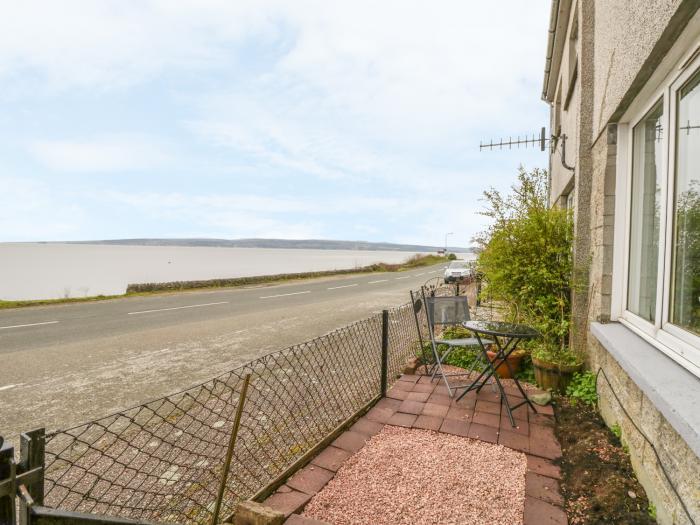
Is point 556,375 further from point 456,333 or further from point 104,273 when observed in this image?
point 104,273

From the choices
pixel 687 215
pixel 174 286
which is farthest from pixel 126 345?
pixel 174 286

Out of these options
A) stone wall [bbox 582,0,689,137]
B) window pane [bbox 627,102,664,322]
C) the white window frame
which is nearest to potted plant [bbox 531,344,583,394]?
the white window frame

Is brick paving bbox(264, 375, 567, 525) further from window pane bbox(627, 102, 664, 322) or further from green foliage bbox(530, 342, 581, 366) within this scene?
window pane bbox(627, 102, 664, 322)

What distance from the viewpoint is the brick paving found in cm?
247

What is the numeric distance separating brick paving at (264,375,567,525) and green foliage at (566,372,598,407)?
349mm

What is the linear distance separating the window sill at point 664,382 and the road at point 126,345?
474 centimetres

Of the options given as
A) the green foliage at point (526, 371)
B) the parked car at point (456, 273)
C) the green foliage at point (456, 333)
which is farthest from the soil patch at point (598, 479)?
the parked car at point (456, 273)

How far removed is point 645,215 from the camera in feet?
10.7

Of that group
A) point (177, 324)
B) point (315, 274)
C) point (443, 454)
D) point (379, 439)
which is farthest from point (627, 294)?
point (315, 274)

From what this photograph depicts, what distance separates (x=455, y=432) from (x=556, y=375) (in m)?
1.57

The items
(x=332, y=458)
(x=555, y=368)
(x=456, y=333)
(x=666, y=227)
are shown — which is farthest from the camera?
(x=456, y=333)

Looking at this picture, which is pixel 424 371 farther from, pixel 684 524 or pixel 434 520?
pixel 684 524

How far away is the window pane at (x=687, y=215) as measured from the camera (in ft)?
7.57

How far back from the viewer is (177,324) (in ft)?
31.8
